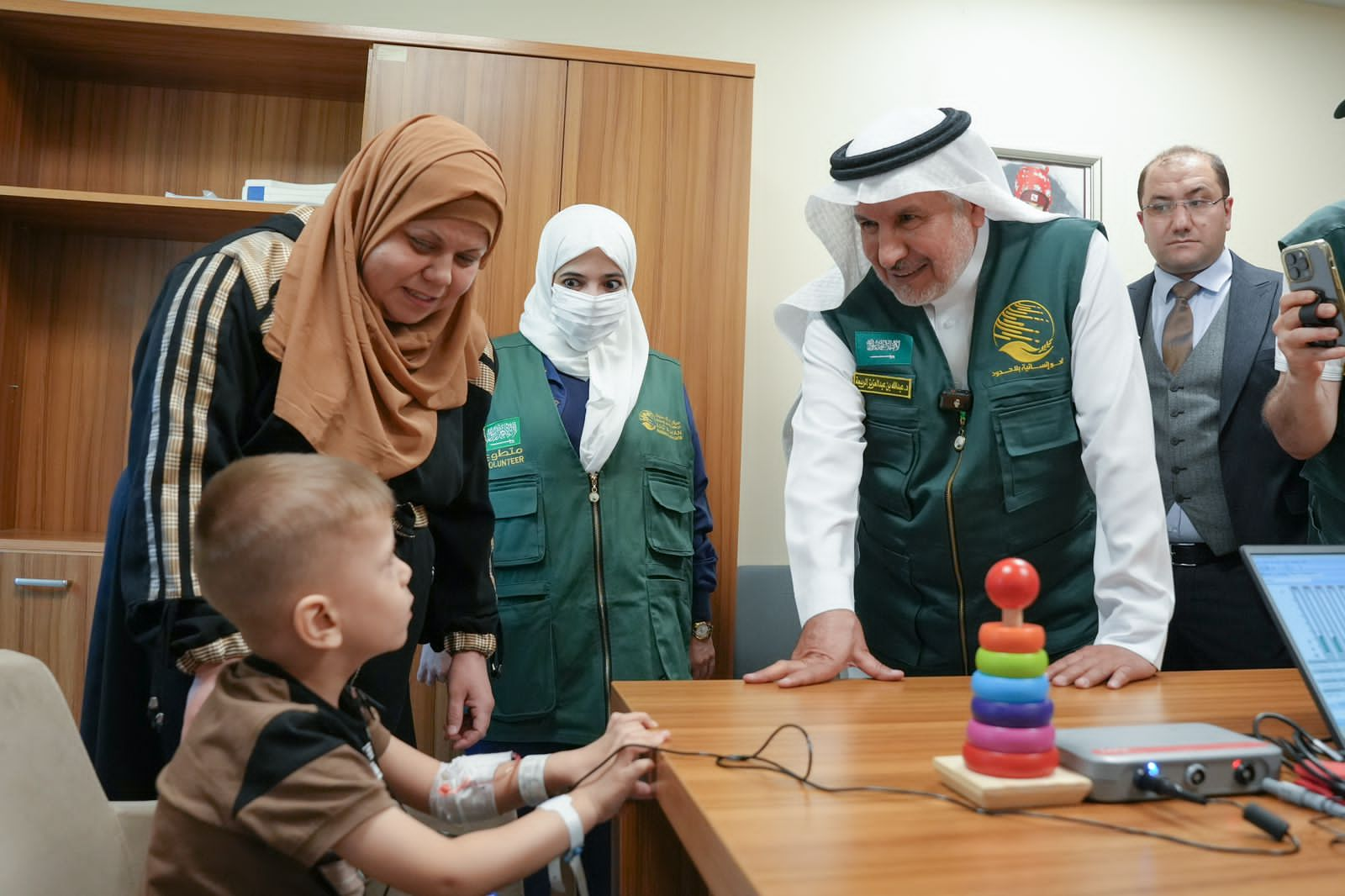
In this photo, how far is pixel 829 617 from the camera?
1662mm

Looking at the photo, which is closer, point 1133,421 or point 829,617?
point 829,617

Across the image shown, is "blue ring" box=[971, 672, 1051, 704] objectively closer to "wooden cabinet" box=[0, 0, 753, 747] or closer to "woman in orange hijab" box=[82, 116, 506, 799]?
"woman in orange hijab" box=[82, 116, 506, 799]

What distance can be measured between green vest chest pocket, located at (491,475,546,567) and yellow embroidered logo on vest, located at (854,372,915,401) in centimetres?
88

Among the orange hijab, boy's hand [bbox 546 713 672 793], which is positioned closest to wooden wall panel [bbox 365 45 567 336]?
the orange hijab

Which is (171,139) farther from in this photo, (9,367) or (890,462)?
(890,462)

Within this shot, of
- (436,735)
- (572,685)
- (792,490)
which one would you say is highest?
(792,490)

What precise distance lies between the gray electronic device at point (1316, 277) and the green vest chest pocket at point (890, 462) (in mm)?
667

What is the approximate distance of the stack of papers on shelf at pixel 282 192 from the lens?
3.15 metres

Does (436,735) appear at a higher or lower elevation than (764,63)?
lower

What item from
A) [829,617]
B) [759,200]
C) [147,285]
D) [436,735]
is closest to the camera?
[829,617]

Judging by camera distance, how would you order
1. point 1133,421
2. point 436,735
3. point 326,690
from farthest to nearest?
point 436,735 → point 1133,421 → point 326,690

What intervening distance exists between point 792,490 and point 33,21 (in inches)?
109

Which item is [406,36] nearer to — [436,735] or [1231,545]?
[436,735]

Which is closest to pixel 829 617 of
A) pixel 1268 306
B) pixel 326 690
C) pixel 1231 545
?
pixel 326 690
